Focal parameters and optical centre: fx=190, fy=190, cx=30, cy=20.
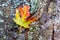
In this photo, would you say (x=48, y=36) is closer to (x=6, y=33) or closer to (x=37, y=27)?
(x=37, y=27)

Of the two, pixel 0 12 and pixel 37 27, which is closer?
pixel 37 27

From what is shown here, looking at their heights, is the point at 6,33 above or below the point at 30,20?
below

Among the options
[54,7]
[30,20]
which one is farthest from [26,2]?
[54,7]

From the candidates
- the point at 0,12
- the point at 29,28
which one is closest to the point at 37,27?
the point at 29,28

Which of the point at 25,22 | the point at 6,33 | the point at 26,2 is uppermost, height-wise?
the point at 26,2

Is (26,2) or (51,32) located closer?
(51,32)

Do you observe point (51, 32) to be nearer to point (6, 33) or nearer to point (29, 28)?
point (29, 28)
